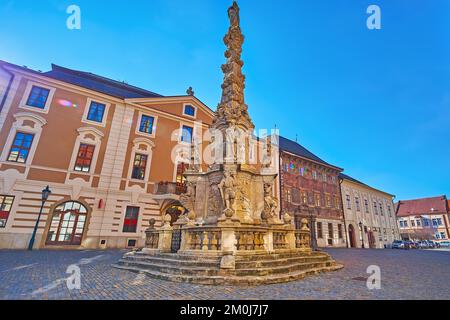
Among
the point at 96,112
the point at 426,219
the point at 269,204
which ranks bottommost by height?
the point at 269,204

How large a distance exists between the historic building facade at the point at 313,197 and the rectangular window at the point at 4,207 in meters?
22.2

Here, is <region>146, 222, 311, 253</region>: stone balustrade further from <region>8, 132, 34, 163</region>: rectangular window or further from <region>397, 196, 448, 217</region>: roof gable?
<region>397, 196, 448, 217</region>: roof gable

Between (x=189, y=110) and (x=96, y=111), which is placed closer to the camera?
(x=96, y=111)

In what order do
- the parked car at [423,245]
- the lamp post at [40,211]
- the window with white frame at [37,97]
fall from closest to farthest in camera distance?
the lamp post at [40,211] < the window with white frame at [37,97] < the parked car at [423,245]

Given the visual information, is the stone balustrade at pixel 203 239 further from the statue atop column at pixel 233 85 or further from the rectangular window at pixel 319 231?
the rectangular window at pixel 319 231

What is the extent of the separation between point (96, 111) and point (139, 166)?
5452mm

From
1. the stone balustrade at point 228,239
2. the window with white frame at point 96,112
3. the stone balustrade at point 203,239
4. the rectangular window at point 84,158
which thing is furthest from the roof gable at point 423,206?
the rectangular window at point 84,158

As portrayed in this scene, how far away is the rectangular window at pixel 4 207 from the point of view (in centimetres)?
1268

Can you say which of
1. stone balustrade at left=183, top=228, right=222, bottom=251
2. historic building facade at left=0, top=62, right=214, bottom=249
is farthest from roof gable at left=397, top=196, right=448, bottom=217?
stone balustrade at left=183, top=228, right=222, bottom=251

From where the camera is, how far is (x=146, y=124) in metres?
18.8

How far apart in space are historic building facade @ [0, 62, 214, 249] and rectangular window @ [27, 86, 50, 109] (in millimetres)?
53

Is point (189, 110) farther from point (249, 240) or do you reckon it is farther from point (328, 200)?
point (328, 200)

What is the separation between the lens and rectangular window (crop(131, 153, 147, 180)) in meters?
17.2

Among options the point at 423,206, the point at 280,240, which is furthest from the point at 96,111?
the point at 423,206
